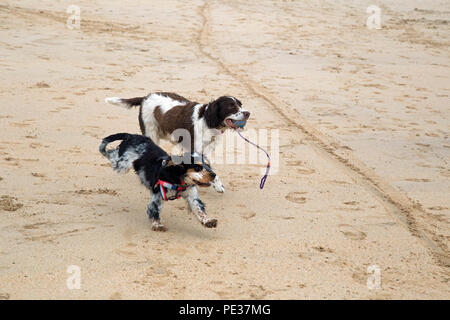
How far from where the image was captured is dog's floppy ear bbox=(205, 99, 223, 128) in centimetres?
602

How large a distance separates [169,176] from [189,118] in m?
1.46

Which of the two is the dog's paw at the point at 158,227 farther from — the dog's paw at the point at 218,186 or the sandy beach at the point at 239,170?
the dog's paw at the point at 218,186

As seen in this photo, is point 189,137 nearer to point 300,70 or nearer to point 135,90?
point 135,90

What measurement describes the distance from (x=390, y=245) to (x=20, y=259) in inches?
124

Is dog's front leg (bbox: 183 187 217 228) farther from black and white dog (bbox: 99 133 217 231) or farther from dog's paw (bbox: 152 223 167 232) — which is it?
dog's paw (bbox: 152 223 167 232)

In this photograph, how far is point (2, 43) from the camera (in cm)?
1183

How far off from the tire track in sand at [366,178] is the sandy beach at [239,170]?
3cm

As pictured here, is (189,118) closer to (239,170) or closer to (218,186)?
(218,186)

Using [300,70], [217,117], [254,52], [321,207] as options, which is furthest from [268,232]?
[254,52]

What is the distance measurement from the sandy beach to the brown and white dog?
25.4 inches

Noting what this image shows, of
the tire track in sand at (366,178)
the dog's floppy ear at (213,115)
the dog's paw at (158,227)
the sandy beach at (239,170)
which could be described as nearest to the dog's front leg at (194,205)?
the sandy beach at (239,170)

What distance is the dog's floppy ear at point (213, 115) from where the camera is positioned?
6020 millimetres

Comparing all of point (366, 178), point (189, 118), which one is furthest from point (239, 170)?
point (366, 178)
